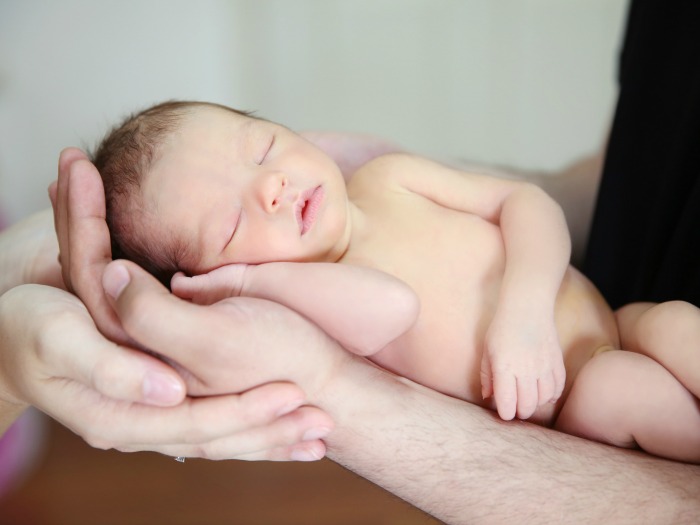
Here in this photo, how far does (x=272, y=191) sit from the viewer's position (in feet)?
3.34

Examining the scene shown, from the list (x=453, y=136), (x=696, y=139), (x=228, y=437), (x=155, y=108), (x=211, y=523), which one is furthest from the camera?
(x=453, y=136)

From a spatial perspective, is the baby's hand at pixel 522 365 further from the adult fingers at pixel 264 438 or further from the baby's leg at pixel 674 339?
the adult fingers at pixel 264 438

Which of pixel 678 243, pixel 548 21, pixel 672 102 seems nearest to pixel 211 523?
pixel 678 243

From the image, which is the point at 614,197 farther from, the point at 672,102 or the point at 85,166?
the point at 85,166

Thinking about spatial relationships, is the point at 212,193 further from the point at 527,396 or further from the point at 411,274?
the point at 527,396

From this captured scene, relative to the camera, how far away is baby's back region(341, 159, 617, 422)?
1.08 m

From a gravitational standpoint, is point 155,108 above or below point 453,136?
above

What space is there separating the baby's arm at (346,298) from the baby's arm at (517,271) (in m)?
0.16

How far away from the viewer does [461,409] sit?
1.00 meters

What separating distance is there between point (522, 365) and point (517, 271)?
152 mm

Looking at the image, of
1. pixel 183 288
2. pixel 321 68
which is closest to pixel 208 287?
pixel 183 288

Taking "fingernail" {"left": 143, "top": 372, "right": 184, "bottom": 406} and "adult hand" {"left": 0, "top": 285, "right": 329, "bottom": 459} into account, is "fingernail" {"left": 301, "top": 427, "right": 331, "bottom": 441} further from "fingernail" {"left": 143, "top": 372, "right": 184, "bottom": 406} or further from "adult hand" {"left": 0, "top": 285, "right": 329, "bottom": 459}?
"fingernail" {"left": 143, "top": 372, "right": 184, "bottom": 406}

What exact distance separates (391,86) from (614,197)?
1.53 meters

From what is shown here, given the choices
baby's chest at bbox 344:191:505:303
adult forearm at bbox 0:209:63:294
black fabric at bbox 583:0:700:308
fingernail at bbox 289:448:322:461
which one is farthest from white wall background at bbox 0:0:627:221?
fingernail at bbox 289:448:322:461
